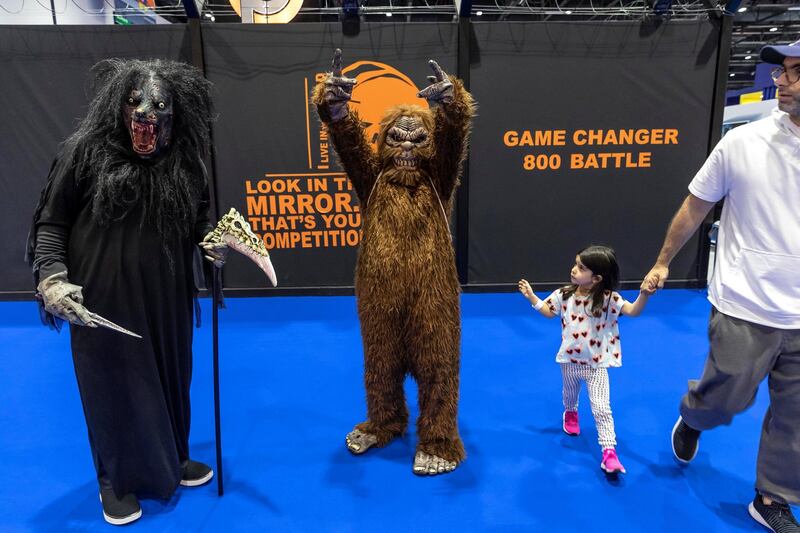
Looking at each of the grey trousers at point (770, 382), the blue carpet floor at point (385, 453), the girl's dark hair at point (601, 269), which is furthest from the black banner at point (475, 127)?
the grey trousers at point (770, 382)

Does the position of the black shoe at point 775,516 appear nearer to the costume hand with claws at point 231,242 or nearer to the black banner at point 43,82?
the costume hand with claws at point 231,242

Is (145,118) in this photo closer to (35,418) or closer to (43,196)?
(43,196)

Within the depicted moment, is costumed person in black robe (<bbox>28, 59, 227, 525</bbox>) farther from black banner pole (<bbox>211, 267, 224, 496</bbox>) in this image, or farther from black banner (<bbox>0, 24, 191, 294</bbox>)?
black banner (<bbox>0, 24, 191, 294</bbox>)

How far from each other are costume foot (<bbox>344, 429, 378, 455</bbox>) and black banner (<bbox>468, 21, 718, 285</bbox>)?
2727 millimetres

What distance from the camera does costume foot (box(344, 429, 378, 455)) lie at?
2248 mm

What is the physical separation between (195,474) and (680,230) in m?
2.09

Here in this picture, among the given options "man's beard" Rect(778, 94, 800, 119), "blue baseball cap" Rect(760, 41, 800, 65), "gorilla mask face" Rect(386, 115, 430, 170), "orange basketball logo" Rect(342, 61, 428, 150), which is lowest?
"gorilla mask face" Rect(386, 115, 430, 170)

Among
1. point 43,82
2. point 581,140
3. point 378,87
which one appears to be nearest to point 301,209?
point 378,87

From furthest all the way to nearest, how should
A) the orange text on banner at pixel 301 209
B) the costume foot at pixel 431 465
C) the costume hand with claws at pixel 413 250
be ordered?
the orange text on banner at pixel 301 209 < the costume foot at pixel 431 465 < the costume hand with claws at pixel 413 250

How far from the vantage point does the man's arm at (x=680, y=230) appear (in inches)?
73.9

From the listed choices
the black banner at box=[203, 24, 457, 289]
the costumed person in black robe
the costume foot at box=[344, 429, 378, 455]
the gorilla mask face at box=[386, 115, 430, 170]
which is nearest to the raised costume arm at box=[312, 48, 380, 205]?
the gorilla mask face at box=[386, 115, 430, 170]

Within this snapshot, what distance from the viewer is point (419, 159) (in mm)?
2059

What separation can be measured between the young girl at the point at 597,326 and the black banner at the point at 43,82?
384 cm

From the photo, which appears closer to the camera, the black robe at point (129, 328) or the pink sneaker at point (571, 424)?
the black robe at point (129, 328)
